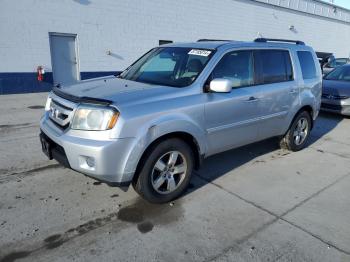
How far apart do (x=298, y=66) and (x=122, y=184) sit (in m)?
3.81

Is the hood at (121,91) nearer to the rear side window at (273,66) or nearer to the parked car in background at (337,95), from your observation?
the rear side window at (273,66)

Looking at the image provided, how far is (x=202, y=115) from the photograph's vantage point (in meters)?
3.74

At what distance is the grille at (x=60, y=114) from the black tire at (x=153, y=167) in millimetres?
905

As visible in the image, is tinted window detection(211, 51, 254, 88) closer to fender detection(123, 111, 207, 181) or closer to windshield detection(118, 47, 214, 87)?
windshield detection(118, 47, 214, 87)

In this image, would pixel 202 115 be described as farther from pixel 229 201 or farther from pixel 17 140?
pixel 17 140

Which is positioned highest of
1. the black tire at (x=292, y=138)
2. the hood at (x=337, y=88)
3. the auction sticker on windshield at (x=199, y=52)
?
the auction sticker on windshield at (x=199, y=52)

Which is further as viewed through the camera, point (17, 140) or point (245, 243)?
point (17, 140)

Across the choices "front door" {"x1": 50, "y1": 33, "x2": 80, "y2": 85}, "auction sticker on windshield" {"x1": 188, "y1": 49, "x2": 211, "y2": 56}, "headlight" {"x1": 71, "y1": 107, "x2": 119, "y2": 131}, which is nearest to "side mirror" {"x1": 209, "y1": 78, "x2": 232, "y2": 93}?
"auction sticker on windshield" {"x1": 188, "y1": 49, "x2": 211, "y2": 56}

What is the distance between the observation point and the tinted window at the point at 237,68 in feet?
13.1

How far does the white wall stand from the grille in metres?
8.57

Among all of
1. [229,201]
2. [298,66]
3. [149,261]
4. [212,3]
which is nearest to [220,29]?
[212,3]

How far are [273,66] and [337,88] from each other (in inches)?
184

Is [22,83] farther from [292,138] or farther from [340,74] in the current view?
[340,74]

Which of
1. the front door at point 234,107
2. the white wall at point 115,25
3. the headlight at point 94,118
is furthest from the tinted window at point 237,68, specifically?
the white wall at point 115,25
